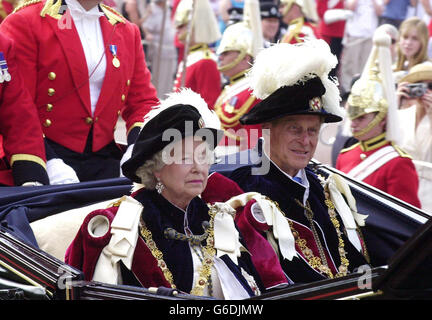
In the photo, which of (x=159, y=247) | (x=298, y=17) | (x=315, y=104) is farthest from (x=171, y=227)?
(x=298, y=17)

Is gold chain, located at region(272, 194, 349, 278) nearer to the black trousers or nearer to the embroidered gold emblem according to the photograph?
the embroidered gold emblem

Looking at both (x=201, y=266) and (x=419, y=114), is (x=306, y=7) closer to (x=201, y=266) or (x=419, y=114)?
(x=419, y=114)

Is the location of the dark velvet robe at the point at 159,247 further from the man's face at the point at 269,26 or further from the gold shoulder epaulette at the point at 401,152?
the man's face at the point at 269,26

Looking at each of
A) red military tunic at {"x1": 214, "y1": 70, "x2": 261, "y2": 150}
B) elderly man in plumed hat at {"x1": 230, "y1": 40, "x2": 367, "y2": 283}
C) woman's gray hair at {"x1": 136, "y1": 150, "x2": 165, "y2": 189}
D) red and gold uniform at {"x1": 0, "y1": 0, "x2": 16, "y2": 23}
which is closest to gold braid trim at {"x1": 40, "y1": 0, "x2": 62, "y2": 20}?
elderly man in plumed hat at {"x1": 230, "y1": 40, "x2": 367, "y2": 283}

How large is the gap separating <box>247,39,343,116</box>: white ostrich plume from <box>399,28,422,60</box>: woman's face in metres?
3.66

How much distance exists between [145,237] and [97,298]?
41 centimetres

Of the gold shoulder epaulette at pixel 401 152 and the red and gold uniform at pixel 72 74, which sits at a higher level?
the red and gold uniform at pixel 72 74

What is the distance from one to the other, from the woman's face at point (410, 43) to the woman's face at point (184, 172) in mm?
4418

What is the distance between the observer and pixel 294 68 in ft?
12.9

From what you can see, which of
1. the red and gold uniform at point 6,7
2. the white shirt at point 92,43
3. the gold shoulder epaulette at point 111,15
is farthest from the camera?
the red and gold uniform at point 6,7

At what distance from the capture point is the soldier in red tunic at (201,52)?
27.3 feet

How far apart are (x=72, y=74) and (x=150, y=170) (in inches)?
→ 45.4

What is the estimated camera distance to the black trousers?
454 cm

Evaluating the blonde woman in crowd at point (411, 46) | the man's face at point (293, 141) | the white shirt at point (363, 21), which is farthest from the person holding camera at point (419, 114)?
the white shirt at point (363, 21)
